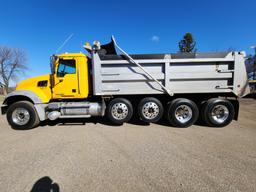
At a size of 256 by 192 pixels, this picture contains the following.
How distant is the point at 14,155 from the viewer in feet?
9.20

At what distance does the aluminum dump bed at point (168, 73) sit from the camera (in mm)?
4383

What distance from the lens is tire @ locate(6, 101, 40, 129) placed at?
441cm

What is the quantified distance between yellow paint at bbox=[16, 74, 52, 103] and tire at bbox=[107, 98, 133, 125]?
2295 mm

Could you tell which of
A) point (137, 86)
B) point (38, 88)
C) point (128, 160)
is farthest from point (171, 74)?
point (38, 88)

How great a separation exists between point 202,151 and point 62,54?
5146 mm

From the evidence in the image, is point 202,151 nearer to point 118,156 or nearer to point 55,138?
point 118,156

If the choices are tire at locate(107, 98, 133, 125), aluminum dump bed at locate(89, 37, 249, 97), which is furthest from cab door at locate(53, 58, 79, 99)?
tire at locate(107, 98, 133, 125)

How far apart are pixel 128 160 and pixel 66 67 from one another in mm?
3792

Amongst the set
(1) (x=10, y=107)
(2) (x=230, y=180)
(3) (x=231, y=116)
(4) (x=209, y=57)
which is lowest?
(2) (x=230, y=180)

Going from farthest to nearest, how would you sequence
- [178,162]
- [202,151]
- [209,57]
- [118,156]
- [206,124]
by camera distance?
1. [206,124]
2. [209,57]
3. [202,151]
4. [118,156]
5. [178,162]

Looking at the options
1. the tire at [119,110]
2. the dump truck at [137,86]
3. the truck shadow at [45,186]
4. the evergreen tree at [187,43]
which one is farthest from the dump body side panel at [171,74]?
the evergreen tree at [187,43]

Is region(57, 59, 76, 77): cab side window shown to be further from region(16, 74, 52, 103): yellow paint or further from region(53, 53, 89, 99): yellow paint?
region(16, 74, 52, 103): yellow paint

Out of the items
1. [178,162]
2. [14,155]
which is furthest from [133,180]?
[14,155]

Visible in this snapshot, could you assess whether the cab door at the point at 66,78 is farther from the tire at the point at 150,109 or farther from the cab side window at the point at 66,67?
the tire at the point at 150,109
